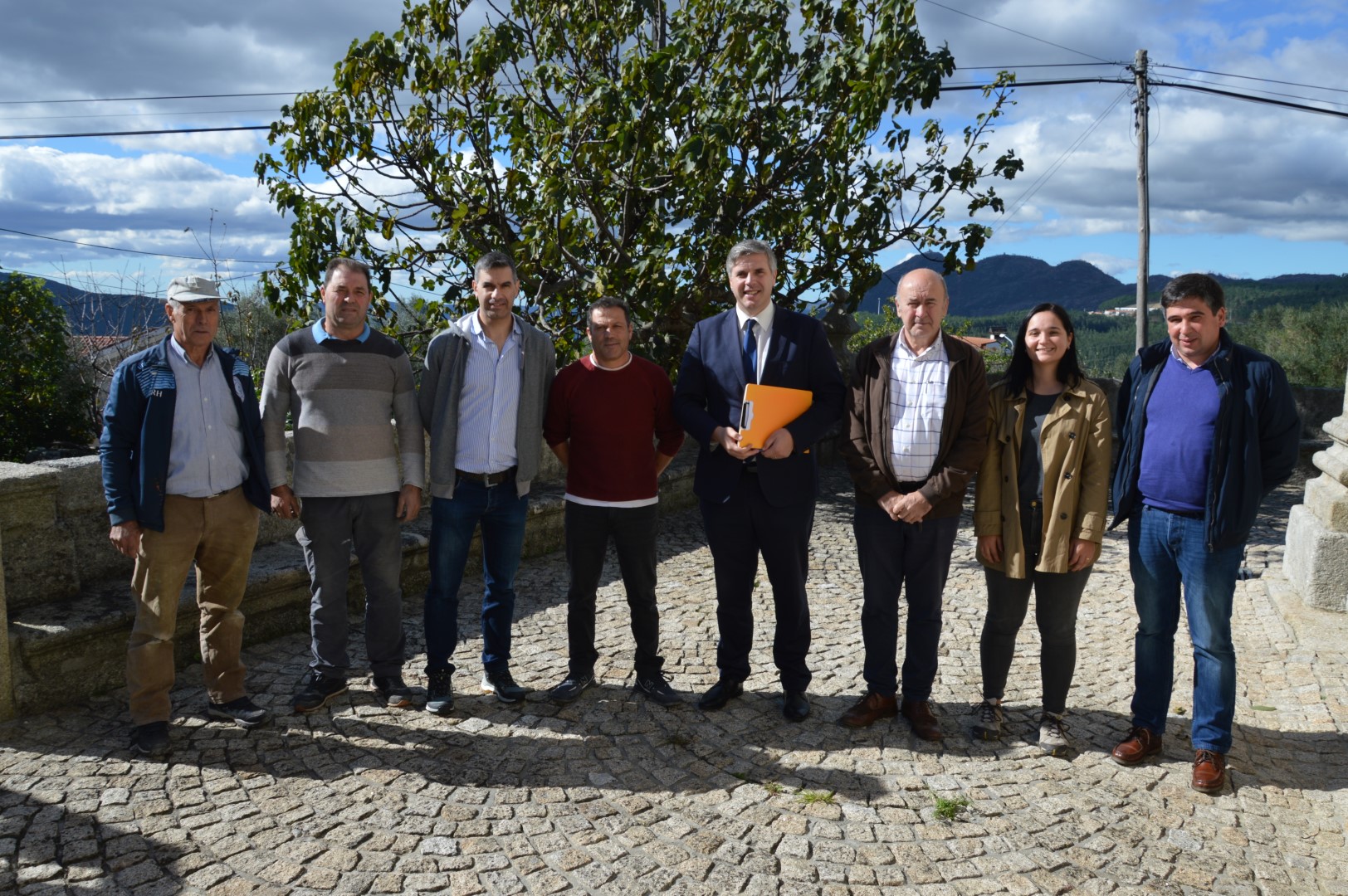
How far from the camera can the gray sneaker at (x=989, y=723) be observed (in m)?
4.15

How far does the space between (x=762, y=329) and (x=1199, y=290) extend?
169 centimetres

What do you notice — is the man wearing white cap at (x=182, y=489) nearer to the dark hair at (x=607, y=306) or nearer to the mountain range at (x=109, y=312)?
the dark hair at (x=607, y=306)

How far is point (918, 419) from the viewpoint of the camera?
13.1 feet

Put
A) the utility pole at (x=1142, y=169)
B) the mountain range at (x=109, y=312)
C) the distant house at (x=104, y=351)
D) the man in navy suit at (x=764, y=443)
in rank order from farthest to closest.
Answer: the utility pole at (x=1142, y=169), the mountain range at (x=109, y=312), the distant house at (x=104, y=351), the man in navy suit at (x=764, y=443)

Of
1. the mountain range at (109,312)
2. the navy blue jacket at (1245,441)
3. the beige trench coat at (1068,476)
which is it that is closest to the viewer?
the navy blue jacket at (1245,441)

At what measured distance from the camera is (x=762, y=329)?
4184 millimetres

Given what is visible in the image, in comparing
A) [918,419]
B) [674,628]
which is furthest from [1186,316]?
[674,628]

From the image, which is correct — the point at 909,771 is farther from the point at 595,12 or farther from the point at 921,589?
the point at 595,12

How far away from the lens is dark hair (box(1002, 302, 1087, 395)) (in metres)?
3.85

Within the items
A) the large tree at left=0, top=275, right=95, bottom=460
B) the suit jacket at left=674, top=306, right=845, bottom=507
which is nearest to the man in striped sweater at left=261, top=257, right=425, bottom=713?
the suit jacket at left=674, top=306, right=845, bottom=507

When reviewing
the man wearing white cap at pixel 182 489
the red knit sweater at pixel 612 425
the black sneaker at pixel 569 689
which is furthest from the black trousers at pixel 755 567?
the man wearing white cap at pixel 182 489

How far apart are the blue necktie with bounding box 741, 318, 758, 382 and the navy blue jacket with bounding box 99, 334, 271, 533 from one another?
2334 millimetres

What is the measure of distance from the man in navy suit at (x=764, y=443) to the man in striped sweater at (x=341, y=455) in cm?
129

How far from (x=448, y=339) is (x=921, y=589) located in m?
2.31
